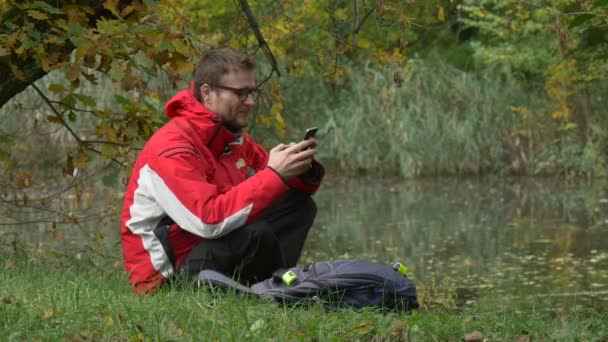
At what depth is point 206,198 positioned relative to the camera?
5.19m

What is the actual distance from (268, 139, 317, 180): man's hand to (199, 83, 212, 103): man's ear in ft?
1.83

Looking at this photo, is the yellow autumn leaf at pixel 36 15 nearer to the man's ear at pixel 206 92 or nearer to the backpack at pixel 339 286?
the man's ear at pixel 206 92

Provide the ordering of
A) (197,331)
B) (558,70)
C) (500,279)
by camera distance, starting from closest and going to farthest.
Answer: (197,331)
(500,279)
(558,70)

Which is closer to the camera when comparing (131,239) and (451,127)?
(131,239)

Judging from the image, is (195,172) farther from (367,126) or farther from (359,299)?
(367,126)

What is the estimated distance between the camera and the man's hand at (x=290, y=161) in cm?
522

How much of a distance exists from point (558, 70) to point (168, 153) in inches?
595

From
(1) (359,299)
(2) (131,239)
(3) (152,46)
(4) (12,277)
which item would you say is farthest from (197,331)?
(3) (152,46)

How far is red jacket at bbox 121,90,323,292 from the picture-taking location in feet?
17.0

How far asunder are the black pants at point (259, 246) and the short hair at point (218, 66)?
64cm

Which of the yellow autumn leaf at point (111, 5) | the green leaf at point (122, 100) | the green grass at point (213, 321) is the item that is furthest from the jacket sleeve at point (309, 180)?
the green leaf at point (122, 100)

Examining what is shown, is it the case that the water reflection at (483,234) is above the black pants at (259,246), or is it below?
below

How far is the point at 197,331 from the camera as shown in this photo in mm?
4082

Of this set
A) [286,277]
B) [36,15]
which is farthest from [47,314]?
[36,15]
